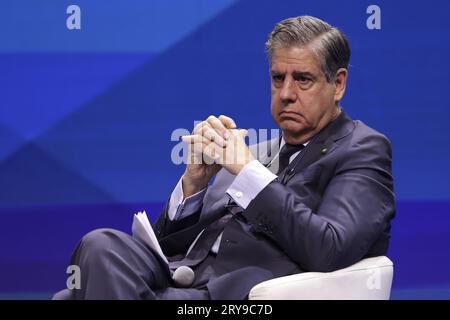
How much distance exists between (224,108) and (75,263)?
154cm

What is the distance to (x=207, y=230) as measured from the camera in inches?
112

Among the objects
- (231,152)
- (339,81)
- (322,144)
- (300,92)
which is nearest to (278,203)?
(231,152)

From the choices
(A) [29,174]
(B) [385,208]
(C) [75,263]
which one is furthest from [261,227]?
(A) [29,174]

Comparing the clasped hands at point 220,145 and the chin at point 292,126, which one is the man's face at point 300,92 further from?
the clasped hands at point 220,145

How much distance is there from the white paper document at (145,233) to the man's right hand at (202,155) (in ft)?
1.08

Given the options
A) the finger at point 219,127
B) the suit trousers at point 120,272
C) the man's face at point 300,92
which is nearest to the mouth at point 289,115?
the man's face at point 300,92

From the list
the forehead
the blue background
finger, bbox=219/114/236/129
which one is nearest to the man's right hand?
finger, bbox=219/114/236/129

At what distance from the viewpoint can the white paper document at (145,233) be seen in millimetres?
2572

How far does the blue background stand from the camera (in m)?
3.80

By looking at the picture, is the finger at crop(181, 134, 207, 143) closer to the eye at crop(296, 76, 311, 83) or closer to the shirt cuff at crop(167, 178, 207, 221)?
the shirt cuff at crop(167, 178, 207, 221)

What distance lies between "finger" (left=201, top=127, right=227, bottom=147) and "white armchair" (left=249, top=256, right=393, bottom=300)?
0.52 m
